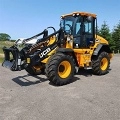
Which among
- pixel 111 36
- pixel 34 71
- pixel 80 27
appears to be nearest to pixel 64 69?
pixel 34 71

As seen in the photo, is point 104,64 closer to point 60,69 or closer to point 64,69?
point 64,69

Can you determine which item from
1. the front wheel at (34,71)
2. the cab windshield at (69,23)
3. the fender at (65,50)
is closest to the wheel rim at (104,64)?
the cab windshield at (69,23)

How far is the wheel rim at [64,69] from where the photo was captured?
27.9 ft

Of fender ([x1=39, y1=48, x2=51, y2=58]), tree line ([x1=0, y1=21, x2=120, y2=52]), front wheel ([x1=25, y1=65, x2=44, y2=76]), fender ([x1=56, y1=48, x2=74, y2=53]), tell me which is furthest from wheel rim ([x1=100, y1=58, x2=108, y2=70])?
tree line ([x1=0, y1=21, x2=120, y2=52])

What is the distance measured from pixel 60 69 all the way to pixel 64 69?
178 millimetres

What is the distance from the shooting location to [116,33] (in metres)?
37.8

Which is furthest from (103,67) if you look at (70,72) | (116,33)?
(116,33)

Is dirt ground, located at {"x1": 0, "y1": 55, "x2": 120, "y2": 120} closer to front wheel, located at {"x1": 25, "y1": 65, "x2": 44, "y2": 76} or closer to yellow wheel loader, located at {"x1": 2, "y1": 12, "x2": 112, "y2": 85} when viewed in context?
front wheel, located at {"x1": 25, "y1": 65, "x2": 44, "y2": 76}

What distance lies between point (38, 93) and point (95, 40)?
440cm

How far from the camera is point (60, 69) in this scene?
859 cm

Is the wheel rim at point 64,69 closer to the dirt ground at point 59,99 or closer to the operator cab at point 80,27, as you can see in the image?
the dirt ground at point 59,99

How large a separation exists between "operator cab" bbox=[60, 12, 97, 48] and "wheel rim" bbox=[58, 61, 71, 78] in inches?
51.3

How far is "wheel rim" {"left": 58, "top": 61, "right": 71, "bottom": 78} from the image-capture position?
8497 mm

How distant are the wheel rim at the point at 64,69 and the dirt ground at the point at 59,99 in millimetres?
435
